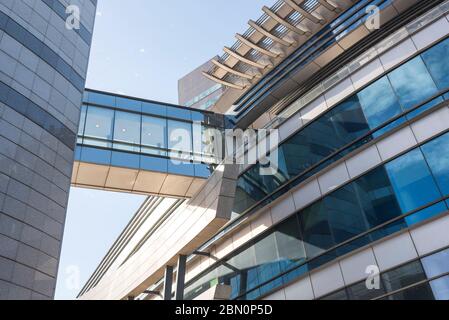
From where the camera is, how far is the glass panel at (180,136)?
24.9 metres

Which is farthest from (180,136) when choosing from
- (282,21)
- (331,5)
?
(331,5)

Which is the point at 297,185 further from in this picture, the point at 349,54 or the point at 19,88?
the point at 19,88

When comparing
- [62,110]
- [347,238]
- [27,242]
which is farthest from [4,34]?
[347,238]

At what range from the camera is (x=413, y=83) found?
51.4 feet

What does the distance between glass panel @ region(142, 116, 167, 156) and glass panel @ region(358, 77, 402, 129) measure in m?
11.7

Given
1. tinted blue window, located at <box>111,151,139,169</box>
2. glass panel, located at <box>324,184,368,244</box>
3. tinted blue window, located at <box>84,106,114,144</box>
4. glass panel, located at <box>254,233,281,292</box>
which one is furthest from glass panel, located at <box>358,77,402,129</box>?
tinted blue window, located at <box>84,106,114,144</box>

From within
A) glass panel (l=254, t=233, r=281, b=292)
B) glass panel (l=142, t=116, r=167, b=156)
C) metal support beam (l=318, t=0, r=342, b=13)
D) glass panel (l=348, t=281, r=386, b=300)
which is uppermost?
metal support beam (l=318, t=0, r=342, b=13)

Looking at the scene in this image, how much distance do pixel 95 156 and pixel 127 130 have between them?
2836 millimetres

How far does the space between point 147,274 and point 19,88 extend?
37.6 ft

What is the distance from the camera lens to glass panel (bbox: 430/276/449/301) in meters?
12.2

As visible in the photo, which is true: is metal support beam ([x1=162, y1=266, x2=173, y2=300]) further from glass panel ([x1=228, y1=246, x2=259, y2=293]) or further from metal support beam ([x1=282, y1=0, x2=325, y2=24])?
metal support beam ([x1=282, y1=0, x2=325, y2=24])

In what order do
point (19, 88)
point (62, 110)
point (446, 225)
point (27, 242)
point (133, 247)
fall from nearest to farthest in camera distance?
point (446, 225), point (27, 242), point (19, 88), point (62, 110), point (133, 247)

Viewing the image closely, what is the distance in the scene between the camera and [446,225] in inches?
508

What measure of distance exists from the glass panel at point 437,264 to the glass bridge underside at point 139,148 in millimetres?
13304
